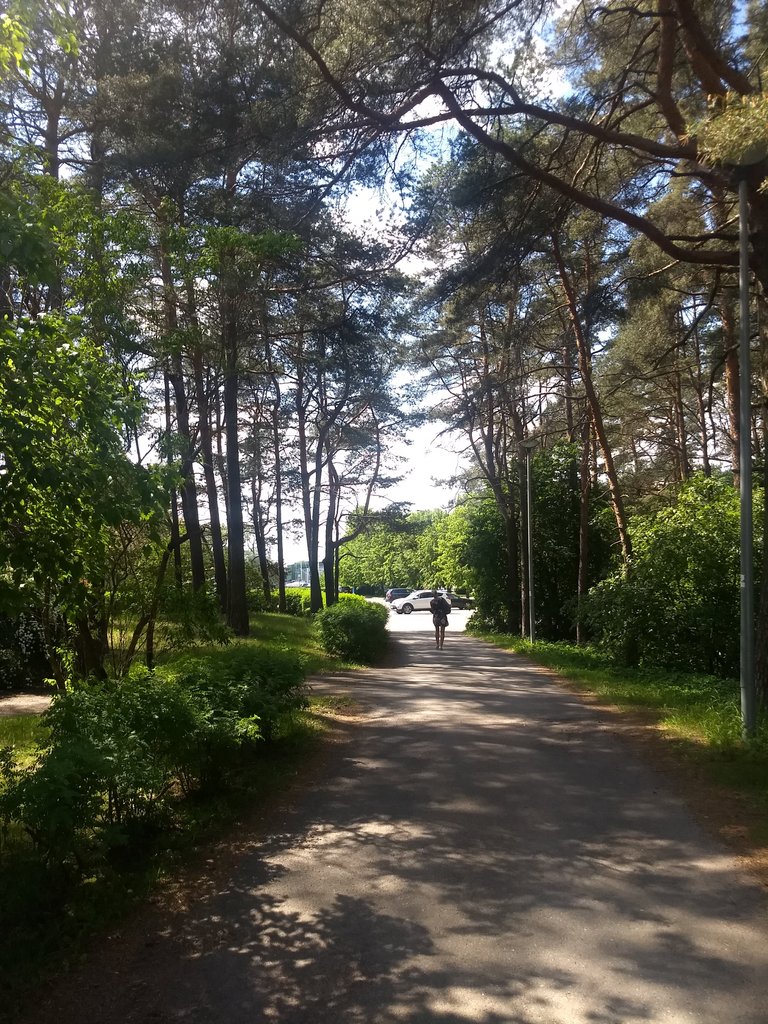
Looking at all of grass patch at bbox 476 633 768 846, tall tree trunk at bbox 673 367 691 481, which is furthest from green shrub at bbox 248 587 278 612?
grass patch at bbox 476 633 768 846

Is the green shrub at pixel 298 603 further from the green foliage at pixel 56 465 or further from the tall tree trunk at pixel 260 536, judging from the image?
the green foliage at pixel 56 465

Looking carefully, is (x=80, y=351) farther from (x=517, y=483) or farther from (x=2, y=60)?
(x=517, y=483)

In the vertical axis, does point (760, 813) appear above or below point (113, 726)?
below

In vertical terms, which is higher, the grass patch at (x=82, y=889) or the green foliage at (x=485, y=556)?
the green foliage at (x=485, y=556)

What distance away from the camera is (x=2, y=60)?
518cm

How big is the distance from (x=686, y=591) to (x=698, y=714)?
771 cm

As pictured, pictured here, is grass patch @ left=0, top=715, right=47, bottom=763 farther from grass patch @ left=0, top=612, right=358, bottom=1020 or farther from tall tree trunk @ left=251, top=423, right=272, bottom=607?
tall tree trunk @ left=251, top=423, right=272, bottom=607

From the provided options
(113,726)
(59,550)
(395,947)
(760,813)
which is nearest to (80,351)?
(59,550)

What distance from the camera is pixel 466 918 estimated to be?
485 cm

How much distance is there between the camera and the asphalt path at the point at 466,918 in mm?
3896

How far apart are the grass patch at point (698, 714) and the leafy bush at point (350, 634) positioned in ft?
15.3

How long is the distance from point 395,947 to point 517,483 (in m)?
28.1

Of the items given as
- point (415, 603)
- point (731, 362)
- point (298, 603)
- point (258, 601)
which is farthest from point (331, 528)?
point (415, 603)

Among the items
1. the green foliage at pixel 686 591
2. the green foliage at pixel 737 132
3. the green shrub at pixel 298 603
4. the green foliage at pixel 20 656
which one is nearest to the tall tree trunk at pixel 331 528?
the green shrub at pixel 298 603
